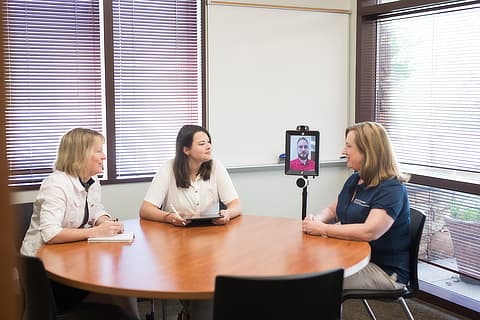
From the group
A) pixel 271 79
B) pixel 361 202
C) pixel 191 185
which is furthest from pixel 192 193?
pixel 271 79

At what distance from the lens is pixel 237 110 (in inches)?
165

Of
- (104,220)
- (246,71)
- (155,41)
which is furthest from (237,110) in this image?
(104,220)

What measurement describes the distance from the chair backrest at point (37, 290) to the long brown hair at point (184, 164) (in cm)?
115

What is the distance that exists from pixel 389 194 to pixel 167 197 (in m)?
1.23

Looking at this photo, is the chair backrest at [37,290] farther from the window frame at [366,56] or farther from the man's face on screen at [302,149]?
the window frame at [366,56]

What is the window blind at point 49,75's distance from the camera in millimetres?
3484

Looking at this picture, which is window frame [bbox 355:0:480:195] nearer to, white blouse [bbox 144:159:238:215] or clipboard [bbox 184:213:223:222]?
white blouse [bbox 144:159:238:215]

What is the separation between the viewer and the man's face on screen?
118 inches

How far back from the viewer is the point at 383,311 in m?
3.75

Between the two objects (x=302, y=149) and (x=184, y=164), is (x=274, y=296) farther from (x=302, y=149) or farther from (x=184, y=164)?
(x=184, y=164)

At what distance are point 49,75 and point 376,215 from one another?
2232mm

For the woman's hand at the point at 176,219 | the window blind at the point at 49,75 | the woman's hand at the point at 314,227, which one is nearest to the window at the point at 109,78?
the window blind at the point at 49,75

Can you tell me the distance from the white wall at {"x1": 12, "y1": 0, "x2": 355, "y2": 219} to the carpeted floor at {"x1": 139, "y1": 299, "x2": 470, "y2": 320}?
0.67 metres

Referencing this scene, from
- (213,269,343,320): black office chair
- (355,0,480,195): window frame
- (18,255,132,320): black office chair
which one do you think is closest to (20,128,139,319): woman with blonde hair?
(18,255,132,320): black office chair
